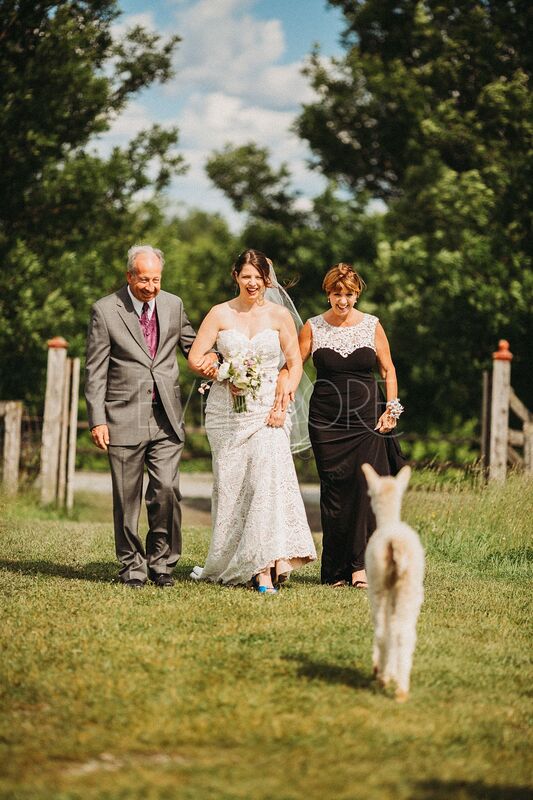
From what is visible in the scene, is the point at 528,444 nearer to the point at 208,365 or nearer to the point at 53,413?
the point at 53,413

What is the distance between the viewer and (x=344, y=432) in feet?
25.5

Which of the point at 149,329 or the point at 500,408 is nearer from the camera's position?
the point at 149,329

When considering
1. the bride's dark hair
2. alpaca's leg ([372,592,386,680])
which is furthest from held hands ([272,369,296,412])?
alpaca's leg ([372,592,386,680])

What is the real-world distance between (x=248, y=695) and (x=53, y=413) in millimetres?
9097

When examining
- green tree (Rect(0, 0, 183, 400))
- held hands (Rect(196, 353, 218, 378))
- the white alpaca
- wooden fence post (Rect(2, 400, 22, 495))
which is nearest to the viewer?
the white alpaca

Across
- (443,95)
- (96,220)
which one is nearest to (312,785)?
(96,220)

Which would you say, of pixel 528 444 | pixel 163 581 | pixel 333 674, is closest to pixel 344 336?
pixel 163 581

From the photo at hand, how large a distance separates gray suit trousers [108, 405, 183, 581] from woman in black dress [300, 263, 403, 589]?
4.13 feet

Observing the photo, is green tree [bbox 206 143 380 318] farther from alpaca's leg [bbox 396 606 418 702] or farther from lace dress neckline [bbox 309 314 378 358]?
alpaca's leg [bbox 396 606 418 702]

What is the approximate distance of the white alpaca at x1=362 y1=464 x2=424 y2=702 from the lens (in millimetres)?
4363

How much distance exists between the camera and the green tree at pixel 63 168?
14.7m

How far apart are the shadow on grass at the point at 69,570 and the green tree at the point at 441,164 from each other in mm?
9288

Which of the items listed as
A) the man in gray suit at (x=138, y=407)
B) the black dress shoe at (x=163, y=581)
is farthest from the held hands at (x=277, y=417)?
the black dress shoe at (x=163, y=581)

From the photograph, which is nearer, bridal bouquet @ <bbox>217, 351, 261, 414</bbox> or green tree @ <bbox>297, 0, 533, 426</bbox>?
bridal bouquet @ <bbox>217, 351, 261, 414</bbox>
